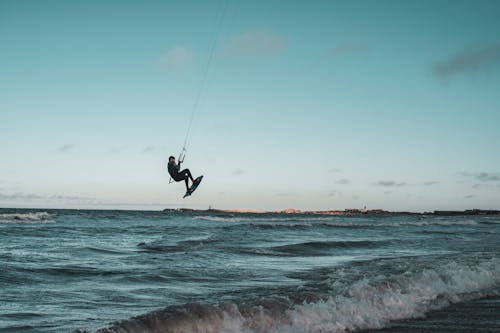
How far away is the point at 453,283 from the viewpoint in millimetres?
11484

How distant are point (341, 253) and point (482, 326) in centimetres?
1333

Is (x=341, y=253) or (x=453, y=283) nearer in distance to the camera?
(x=453, y=283)

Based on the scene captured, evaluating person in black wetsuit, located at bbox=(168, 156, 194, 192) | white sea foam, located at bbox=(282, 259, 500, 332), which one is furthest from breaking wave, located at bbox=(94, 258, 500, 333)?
person in black wetsuit, located at bbox=(168, 156, 194, 192)

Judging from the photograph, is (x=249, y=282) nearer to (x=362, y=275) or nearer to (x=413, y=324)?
(x=362, y=275)

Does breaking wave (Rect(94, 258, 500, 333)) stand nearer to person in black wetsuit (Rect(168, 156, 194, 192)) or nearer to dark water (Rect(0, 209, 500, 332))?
dark water (Rect(0, 209, 500, 332))

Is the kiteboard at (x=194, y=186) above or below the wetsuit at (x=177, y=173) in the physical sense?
below

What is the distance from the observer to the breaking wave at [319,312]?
730 centimetres

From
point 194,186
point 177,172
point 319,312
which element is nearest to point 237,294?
point 319,312

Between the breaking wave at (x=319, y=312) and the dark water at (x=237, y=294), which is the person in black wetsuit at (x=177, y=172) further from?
the breaking wave at (x=319, y=312)

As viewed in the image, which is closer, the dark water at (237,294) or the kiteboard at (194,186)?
the dark water at (237,294)

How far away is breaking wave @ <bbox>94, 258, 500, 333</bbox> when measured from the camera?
730 centimetres

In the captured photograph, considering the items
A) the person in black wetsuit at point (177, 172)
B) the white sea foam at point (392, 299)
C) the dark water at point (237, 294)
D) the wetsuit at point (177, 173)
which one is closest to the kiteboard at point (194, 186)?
the person in black wetsuit at point (177, 172)

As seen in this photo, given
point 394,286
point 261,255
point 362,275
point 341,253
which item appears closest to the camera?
point 394,286

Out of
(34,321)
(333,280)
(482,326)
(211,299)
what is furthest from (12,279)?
(482,326)
